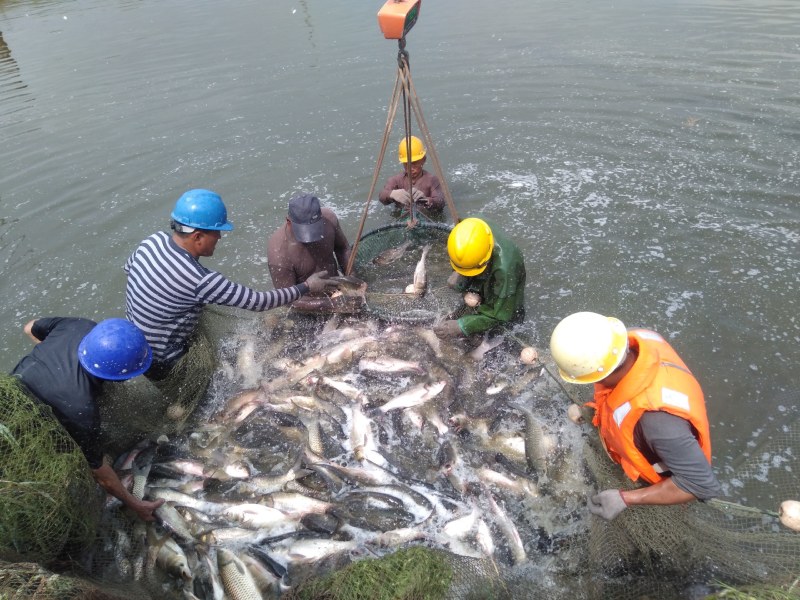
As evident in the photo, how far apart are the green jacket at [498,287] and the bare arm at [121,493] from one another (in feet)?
11.4

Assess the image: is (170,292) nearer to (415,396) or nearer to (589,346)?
(415,396)

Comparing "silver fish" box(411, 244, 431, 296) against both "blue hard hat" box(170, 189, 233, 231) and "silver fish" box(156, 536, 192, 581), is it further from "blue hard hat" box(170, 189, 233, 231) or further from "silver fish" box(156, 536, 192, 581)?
"silver fish" box(156, 536, 192, 581)

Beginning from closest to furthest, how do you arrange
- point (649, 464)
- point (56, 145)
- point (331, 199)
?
point (649, 464) → point (331, 199) → point (56, 145)

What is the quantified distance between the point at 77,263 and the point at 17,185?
12.9ft

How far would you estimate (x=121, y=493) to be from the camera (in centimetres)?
412

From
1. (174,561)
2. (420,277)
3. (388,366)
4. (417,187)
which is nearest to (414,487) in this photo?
(388,366)

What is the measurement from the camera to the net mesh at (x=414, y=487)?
132 inches

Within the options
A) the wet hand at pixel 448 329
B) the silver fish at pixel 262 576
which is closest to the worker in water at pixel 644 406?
the wet hand at pixel 448 329

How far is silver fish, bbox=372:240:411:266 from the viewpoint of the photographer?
681 cm

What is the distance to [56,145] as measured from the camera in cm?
1191

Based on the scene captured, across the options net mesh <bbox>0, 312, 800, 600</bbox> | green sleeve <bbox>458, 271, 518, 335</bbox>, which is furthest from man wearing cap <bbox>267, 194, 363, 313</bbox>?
green sleeve <bbox>458, 271, 518, 335</bbox>

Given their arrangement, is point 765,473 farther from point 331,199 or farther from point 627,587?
point 331,199

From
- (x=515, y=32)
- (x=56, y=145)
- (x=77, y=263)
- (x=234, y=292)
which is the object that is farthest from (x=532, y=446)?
(x=515, y=32)

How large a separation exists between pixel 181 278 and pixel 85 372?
123cm
